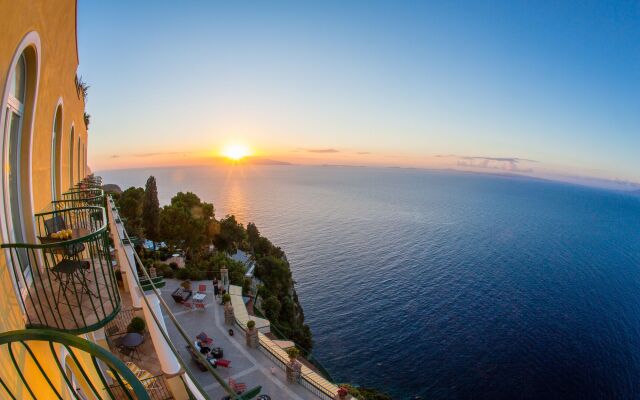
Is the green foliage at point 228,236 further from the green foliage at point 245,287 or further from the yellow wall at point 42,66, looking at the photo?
the yellow wall at point 42,66

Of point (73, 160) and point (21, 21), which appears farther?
point (73, 160)

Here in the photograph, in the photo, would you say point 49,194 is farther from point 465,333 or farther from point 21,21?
point 465,333

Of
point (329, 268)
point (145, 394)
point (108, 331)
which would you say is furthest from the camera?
point (329, 268)

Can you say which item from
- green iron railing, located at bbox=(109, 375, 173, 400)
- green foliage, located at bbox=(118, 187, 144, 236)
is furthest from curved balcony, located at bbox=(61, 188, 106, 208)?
green foliage, located at bbox=(118, 187, 144, 236)

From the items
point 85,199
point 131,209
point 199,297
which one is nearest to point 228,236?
point 131,209

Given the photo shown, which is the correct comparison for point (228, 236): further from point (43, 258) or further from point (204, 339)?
point (43, 258)

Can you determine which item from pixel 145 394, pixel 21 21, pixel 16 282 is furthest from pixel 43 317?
pixel 21 21
